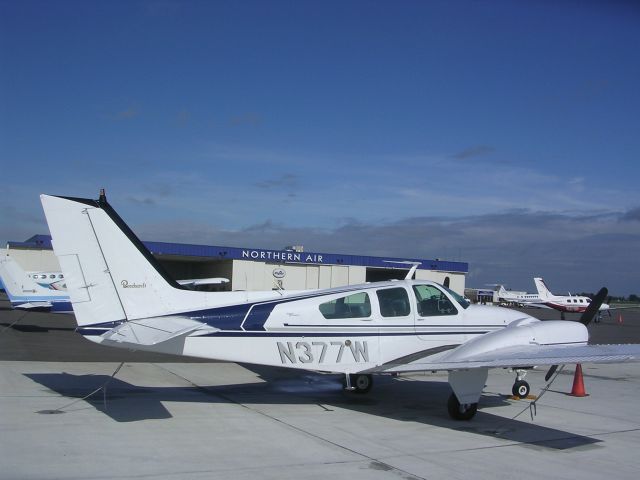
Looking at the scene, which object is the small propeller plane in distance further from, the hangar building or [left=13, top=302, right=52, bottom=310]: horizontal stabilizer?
[left=13, top=302, right=52, bottom=310]: horizontal stabilizer

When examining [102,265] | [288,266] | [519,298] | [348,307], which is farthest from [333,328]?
[519,298]

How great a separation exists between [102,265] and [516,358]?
259 inches

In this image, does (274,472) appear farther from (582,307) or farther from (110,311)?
(582,307)

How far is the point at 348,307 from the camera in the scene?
34.0ft

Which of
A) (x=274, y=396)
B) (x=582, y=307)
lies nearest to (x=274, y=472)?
(x=274, y=396)

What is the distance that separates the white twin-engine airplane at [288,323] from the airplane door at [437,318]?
19mm

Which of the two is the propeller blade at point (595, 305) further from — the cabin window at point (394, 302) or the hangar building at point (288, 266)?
the hangar building at point (288, 266)

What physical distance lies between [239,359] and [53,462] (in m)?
3.51

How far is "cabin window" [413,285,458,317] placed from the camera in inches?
425

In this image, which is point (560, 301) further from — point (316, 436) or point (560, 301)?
point (316, 436)

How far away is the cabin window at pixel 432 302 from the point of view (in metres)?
10.8

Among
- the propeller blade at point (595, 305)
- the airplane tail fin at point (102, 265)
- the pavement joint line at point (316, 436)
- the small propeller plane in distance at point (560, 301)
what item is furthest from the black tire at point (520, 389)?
the small propeller plane in distance at point (560, 301)

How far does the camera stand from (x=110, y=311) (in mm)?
9383

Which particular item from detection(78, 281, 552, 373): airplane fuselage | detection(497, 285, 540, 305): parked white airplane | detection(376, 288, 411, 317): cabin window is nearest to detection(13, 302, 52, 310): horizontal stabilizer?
detection(78, 281, 552, 373): airplane fuselage
